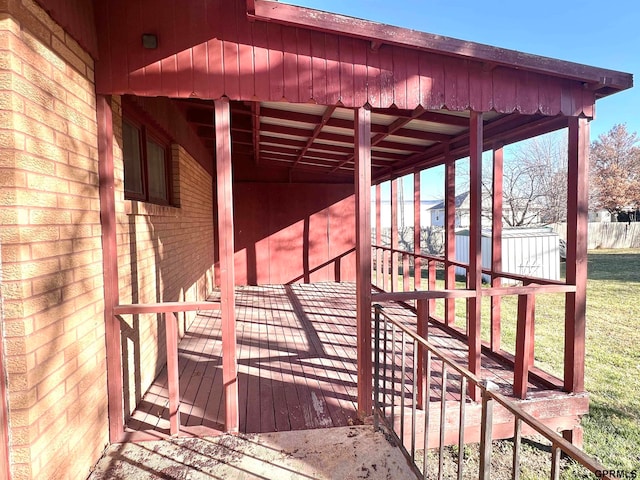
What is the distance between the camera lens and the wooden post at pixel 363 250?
254 cm

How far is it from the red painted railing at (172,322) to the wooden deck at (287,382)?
17 centimetres

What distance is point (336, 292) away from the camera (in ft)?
23.3

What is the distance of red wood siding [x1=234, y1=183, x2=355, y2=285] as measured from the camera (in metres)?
7.82

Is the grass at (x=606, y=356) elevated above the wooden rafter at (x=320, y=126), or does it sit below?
below

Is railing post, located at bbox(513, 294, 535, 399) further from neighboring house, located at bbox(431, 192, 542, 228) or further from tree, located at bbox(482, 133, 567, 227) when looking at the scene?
tree, located at bbox(482, 133, 567, 227)

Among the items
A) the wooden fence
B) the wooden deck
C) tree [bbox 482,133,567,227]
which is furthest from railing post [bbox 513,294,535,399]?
the wooden fence

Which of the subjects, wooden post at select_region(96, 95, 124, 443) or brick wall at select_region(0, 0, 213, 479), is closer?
brick wall at select_region(0, 0, 213, 479)

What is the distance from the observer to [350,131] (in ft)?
14.3

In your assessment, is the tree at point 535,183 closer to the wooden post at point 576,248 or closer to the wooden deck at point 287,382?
the wooden deck at point 287,382

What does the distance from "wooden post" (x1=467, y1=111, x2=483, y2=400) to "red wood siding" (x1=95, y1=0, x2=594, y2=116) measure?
0.70 ft

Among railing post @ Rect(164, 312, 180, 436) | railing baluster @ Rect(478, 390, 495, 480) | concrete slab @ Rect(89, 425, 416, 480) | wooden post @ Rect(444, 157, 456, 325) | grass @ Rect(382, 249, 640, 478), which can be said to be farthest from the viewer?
wooden post @ Rect(444, 157, 456, 325)

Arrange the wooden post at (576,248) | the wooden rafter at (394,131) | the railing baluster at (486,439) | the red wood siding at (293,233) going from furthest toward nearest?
the red wood siding at (293,233), the wooden rafter at (394,131), the wooden post at (576,248), the railing baluster at (486,439)

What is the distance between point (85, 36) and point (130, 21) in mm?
318

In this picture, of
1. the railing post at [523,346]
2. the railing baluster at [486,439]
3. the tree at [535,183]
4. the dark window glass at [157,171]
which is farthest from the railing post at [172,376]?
the tree at [535,183]
